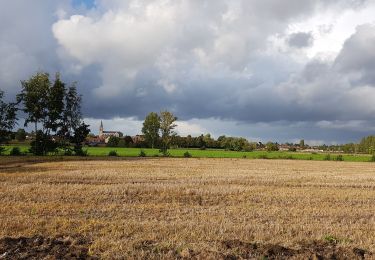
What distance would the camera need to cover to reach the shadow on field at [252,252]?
955 centimetres

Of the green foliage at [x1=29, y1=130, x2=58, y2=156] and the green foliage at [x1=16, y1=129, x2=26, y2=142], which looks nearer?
the green foliage at [x1=29, y1=130, x2=58, y2=156]

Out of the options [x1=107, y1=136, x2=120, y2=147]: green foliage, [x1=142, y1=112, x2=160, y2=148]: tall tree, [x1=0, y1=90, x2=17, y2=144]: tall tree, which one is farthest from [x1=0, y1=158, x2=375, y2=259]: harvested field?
[x1=107, y1=136, x2=120, y2=147]: green foliage

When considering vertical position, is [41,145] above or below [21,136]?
below

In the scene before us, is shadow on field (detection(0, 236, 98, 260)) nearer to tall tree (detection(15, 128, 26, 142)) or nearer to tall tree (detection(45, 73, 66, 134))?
tall tree (detection(45, 73, 66, 134))

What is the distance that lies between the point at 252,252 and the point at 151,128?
92900mm

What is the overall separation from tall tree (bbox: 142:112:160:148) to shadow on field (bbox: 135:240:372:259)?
290 ft

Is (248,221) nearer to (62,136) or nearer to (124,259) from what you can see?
(124,259)

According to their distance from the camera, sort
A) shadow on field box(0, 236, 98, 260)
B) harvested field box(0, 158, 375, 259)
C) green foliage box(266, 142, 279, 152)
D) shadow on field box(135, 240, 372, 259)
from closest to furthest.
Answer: shadow on field box(0, 236, 98, 260)
shadow on field box(135, 240, 372, 259)
harvested field box(0, 158, 375, 259)
green foliage box(266, 142, 279, 152)

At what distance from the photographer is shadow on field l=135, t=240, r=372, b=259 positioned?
31.3ft

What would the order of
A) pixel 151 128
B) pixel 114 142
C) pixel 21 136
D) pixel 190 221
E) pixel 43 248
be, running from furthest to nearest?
pixel 114 142, pixel 21 136, pixel 151 128, pixel 190 221, pixel 43 248

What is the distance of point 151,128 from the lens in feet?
336

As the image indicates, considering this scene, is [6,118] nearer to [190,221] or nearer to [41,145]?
[41,145]

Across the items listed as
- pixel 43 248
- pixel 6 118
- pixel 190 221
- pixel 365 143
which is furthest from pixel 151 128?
pixel 365 143

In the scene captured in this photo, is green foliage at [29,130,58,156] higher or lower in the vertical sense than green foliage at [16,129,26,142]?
lower
